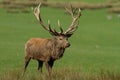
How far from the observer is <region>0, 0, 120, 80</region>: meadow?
14.5 m

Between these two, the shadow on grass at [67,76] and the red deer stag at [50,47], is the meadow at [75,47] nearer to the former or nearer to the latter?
the shadow on grass at [67,76]

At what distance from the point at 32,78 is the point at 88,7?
41011 millimetres

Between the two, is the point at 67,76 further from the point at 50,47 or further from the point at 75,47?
the point at 75,47

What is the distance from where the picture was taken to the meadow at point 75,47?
1450 cm

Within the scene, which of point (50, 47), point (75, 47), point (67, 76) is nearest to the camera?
point (67, 76)

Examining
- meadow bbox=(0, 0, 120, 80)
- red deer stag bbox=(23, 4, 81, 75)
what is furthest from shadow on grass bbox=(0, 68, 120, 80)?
red deer stag bbox=(23, 4, 81, 75)

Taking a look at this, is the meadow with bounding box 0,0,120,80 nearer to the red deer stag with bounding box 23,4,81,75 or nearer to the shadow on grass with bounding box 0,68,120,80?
the shadow on grass with bounding box 0,68,120,80

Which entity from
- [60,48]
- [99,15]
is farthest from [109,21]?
[60,48]

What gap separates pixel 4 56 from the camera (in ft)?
68.9

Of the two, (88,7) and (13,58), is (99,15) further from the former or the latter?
(13,58)

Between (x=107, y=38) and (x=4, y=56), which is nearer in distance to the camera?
(x=4, y=56)

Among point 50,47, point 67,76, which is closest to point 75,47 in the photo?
point 50,47

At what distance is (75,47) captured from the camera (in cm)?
2583

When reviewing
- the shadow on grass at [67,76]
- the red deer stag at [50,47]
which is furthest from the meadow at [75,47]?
the red deer stag at [50,47]
